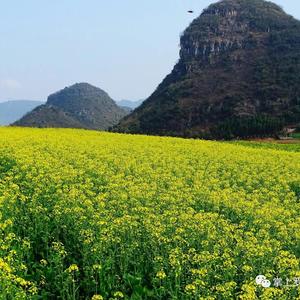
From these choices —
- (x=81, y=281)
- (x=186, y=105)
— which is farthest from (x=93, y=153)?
(x=186, y=105)

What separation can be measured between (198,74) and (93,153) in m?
155

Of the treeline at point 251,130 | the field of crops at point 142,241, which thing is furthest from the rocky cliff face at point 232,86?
the field of crops at point 142,241

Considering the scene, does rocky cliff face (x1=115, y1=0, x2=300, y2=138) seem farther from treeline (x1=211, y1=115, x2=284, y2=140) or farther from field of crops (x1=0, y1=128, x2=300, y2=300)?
field of crops (x1=0, y1=128, x2=300, y2=300)

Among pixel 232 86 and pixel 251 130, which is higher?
pixel 232 86

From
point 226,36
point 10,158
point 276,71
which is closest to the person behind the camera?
point 10,158

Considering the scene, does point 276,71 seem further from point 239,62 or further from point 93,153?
point 93,153

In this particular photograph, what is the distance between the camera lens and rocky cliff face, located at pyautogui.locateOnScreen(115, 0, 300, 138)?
424ft

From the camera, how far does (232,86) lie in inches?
6206

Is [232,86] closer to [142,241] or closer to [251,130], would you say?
[251,130]

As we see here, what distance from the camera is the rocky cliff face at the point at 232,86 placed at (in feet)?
424

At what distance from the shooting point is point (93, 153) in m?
25.0

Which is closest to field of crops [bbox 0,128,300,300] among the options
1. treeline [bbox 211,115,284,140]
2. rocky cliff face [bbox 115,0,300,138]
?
treeline [bbox 211,115,284,140]

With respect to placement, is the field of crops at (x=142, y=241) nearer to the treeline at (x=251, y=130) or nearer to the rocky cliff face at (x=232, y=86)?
the treeline at (x=251, y=130)

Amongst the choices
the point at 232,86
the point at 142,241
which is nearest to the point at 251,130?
the point at 232,86
